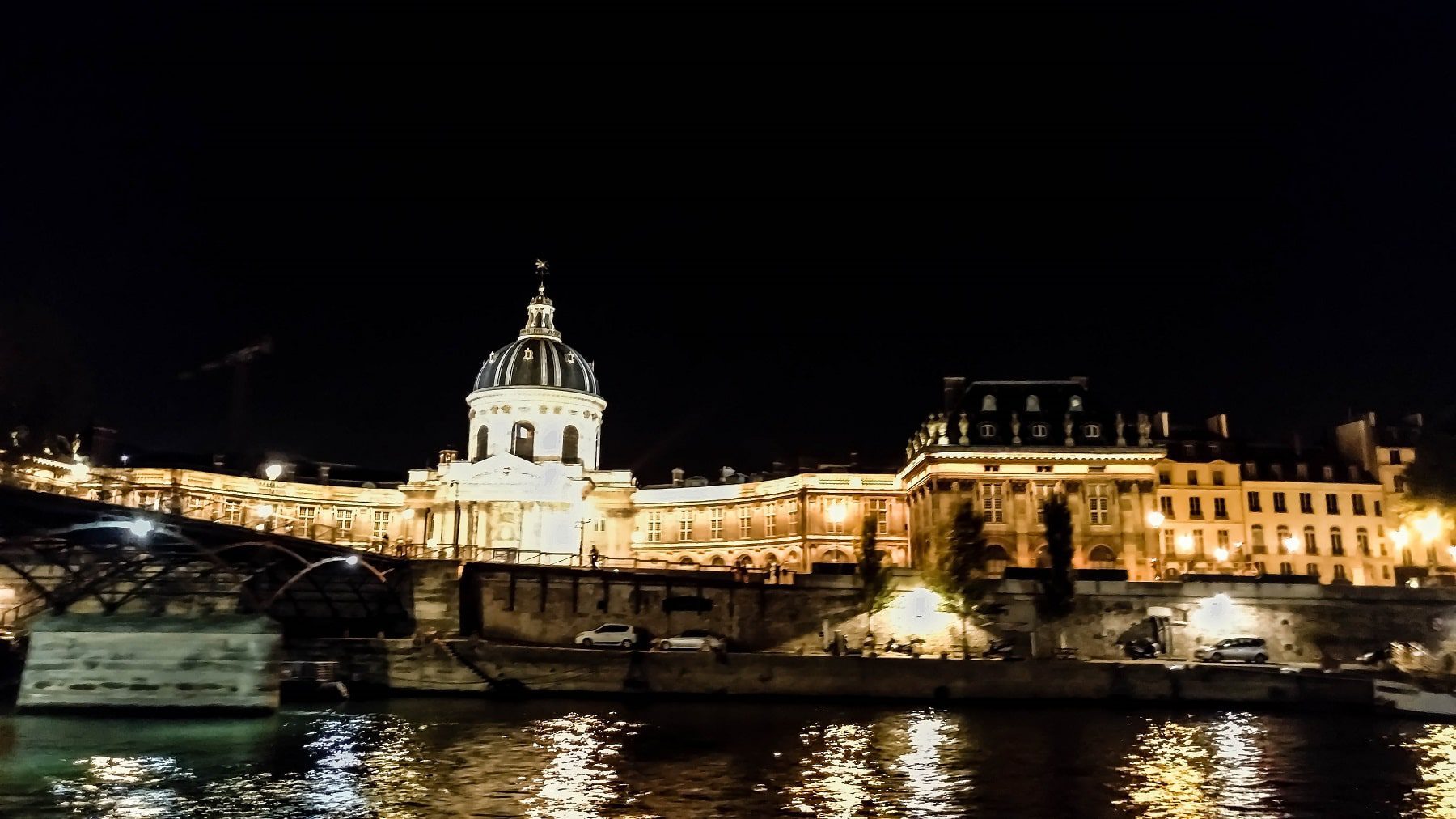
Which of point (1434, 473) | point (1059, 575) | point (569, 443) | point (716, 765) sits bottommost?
point (716, 765)

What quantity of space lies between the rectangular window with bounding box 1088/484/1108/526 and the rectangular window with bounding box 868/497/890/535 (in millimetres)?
17359

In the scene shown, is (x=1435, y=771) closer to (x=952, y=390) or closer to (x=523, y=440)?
(x=952, y=390)

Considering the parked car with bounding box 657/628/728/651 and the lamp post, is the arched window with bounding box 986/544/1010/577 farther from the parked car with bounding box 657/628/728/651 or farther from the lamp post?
the parked car with bounding box 657/628/728/651

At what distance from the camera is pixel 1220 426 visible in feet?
302

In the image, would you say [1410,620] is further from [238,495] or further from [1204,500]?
[238,495]

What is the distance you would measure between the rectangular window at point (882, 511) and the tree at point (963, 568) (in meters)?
26.1

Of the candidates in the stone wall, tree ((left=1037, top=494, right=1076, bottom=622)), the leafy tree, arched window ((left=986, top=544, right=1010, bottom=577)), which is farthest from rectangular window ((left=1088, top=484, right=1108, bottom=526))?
the stone wall

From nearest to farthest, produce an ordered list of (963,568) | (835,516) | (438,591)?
(438,591), (963,568), (835,516)

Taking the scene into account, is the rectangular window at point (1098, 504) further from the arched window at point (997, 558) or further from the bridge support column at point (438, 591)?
the bridge support column at point (438, 591)

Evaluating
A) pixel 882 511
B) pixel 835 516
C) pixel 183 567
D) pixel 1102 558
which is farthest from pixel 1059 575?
pixel 183 567

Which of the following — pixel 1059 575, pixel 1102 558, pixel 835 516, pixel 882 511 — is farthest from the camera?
pixel 882 511

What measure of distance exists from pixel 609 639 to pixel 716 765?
98.3ft

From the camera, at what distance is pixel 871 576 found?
214 ft

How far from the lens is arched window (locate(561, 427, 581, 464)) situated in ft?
329
